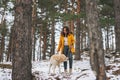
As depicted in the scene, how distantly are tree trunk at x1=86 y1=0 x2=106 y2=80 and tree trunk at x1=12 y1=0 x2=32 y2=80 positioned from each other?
207 cm

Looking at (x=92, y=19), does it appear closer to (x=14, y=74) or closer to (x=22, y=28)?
(x=22, y=28)

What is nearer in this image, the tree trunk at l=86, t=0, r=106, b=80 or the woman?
the tree trunk at l=86, t=0, r=106, b=80

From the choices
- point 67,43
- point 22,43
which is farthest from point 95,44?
point 67,43

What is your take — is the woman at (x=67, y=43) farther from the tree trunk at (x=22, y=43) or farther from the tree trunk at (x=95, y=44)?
the tree trunk at (x=95, y=44)

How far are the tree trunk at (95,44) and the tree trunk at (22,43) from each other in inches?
81.6

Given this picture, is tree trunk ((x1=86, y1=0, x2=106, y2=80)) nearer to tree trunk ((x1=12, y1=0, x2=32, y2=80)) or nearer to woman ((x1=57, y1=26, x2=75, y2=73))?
tree trunk ((x1=12, y1=0, x2=32, y2=80))

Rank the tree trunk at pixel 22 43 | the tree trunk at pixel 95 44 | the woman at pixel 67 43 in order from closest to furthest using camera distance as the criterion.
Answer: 1. the tree trunk at pixel 95 44
2. the tree trunk at pixel 22 43
3. the woman at pixel 67 43

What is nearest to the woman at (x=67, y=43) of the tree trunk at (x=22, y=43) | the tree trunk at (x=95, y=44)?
the tree trunk at (x=22, y=43)

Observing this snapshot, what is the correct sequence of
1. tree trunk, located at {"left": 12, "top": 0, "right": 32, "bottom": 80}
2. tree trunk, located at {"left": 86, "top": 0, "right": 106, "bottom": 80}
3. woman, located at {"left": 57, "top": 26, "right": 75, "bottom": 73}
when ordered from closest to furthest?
tree trunk, located at {"left": 86, "top": 0, "right": 106, "bottom": 80}
tree trunk, located at {"left": 12, "top": 0, "right": 32, "bottom": 80}
woman, located at {"left": 57, "top": 26, "right": 75, "bottom": 73}

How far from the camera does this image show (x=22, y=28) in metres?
8.21

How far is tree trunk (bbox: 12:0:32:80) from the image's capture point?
806cm

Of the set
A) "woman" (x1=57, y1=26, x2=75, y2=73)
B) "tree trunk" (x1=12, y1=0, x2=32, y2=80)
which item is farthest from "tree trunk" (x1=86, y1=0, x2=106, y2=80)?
"woman" (x1=57, y1=26, x2=75, y2=73)

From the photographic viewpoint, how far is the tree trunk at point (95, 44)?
7.24 metres

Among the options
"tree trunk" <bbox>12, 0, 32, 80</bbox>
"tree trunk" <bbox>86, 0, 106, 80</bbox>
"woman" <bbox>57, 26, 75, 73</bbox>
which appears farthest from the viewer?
"woman" <bbox>57, 26, 75, 73</bbox>
